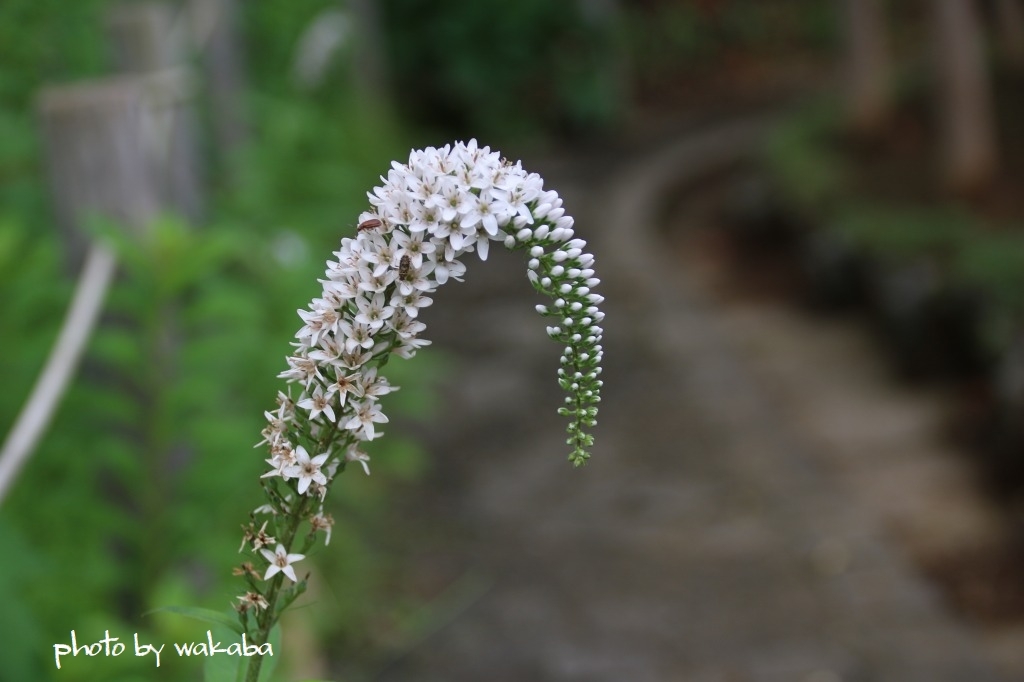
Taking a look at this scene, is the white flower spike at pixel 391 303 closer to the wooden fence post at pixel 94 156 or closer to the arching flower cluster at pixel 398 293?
the arching flower cluster at pixel 398 293

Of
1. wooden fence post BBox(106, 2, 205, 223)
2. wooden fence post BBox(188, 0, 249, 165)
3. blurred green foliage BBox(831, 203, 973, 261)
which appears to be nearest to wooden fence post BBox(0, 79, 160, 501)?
wooden fence post BBox(106, 2, 205, 223)

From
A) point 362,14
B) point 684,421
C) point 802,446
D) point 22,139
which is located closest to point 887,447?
point 802,446

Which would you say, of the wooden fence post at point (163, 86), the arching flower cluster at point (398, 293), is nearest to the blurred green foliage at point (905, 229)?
the wooden fence post at point (163, 86)

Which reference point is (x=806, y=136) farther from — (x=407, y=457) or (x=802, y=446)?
(x=407, y=457)

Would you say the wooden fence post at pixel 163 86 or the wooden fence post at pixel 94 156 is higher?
the wooden fence post at pixel 163 86

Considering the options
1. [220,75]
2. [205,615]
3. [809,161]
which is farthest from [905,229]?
[205,615]

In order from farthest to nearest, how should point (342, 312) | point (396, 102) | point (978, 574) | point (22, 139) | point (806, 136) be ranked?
1. point (396, 102)
2. point (806, 136)
3. point (978, 574)
4. point (22, 139)
5. point (342, 312)
